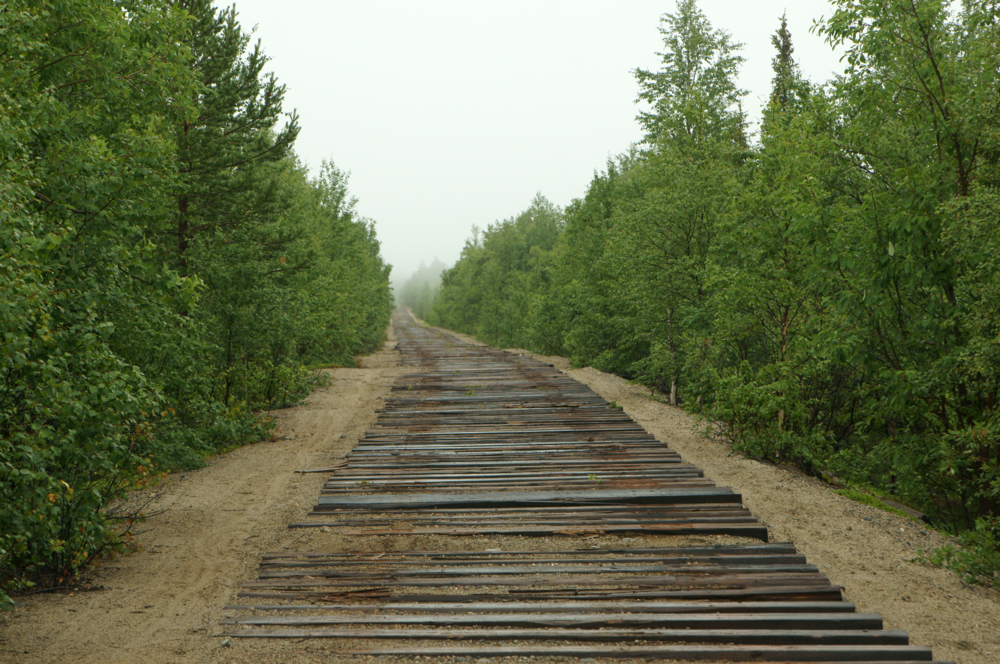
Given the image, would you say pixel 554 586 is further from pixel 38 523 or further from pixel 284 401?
pixel 284 401

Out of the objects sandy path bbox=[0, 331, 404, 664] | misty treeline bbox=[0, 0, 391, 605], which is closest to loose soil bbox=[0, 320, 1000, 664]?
sandy path bbox=[0, 331, 404, 664]

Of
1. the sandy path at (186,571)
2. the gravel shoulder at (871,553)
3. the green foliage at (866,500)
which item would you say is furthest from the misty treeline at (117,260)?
the green foliage at (866,500)

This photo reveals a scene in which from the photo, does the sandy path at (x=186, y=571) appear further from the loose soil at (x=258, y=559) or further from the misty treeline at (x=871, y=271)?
the misty treeline at (x=871, y=271)

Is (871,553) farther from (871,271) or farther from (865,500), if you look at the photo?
(871,271)

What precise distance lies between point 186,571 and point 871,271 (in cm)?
895

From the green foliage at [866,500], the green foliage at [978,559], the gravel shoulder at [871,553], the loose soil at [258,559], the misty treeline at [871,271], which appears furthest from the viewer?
the green foliage at [866,500]

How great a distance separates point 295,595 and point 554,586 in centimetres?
232

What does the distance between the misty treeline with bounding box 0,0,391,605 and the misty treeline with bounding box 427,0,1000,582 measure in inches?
328

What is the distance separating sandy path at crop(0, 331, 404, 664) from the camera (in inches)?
195

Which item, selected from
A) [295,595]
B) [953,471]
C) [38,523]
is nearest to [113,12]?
[38,523]

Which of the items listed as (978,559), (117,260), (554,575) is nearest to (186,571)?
(117,260)

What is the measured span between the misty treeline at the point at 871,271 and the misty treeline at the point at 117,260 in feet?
27.3

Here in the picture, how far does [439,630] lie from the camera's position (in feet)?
16.5

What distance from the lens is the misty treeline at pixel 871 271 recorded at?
730 centimetres
